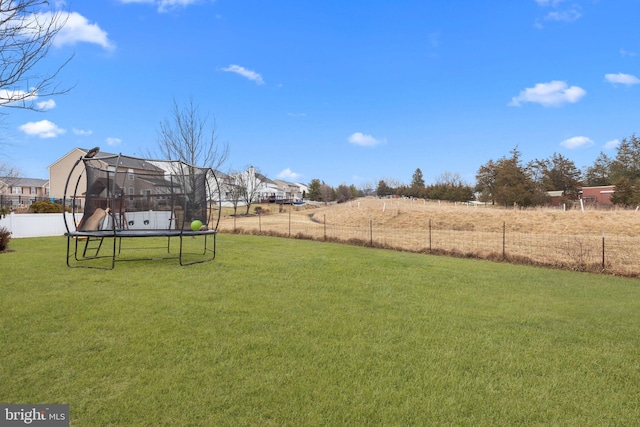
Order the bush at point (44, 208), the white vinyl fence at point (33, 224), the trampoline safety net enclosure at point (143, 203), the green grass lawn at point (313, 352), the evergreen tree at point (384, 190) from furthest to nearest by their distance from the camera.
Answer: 1. the evergreen tree at point (384, 190)
2. the bush at point (44, 208)
3. the white vinyl fence at point (33, 224)
4. the trampoline safety net enclosure at point (143, 203)
5. the green grass lawn at point (313, 352)

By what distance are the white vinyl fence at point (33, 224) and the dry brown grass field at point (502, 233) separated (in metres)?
A: 6.64

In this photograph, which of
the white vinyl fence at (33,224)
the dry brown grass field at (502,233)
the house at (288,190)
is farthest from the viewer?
the house at (288,190)

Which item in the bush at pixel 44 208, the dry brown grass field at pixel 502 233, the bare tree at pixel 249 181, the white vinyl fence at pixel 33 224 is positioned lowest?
the dry brown grass field at pixel 502 233

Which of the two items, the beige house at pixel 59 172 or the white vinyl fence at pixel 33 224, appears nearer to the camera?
the white vinyl fence at pixel 33 224

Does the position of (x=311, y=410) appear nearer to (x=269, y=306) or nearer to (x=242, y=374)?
(x=242, y=374)

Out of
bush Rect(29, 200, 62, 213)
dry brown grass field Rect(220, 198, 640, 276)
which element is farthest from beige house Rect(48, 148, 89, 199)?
dry brown grass field Rect(220, 198, 640, 276)

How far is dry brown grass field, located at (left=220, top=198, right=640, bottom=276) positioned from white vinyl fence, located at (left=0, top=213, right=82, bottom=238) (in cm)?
664

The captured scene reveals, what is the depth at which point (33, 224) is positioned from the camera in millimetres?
14398

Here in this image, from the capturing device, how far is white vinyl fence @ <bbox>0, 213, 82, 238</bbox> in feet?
44.7

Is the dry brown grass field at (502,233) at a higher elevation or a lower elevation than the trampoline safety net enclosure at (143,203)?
lower

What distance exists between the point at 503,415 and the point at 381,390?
74 cm

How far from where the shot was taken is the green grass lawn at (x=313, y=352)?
2.29m

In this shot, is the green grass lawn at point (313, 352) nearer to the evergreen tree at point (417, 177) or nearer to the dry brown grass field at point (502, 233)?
the dry brown grass field at point (502, 233)

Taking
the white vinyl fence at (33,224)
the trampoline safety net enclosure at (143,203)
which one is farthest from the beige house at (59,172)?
the trampoline safety net enclosure at (143,203)
